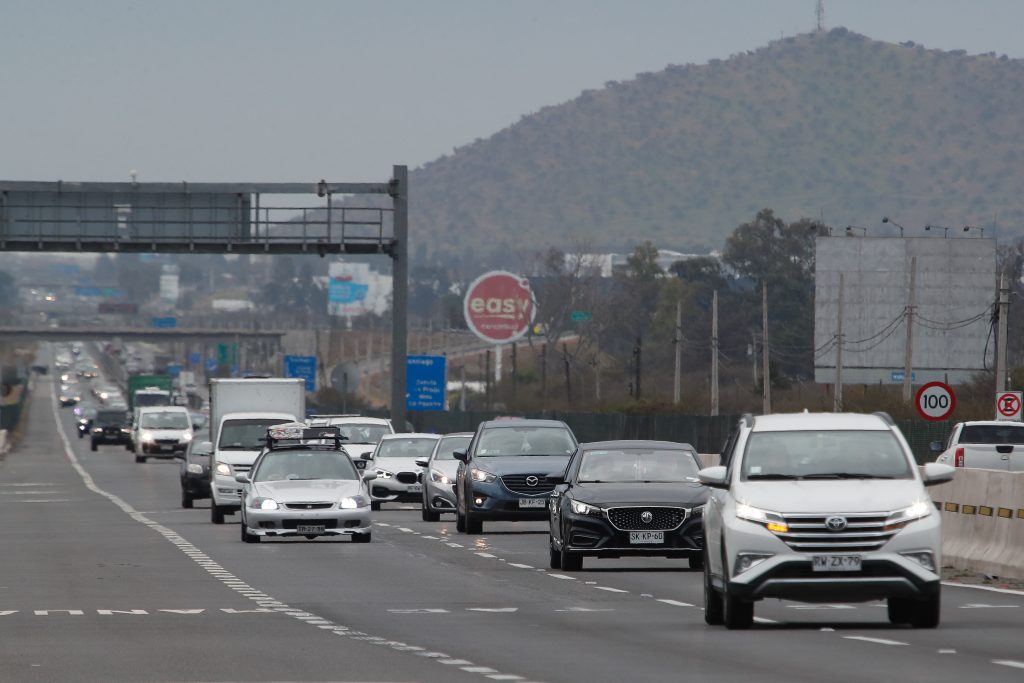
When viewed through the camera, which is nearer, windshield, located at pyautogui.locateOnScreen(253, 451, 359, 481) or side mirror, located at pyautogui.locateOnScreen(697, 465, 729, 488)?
side mirror, located at pyautogui.locateOnScreen(697, 465, 729, 488)

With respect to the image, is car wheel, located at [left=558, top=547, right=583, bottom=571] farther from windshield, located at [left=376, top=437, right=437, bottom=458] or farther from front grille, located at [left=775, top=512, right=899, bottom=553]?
windshield, located at [left=376, top=437, right=437, bottom=458]

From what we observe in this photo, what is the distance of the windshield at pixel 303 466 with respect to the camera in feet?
100

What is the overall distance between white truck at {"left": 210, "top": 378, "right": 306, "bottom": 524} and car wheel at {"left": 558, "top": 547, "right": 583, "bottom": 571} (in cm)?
1196

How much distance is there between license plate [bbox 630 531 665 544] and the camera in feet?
76.5

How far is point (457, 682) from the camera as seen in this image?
1280 cm

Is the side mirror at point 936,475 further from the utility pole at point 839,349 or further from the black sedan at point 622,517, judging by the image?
the utility pole at point 839,349

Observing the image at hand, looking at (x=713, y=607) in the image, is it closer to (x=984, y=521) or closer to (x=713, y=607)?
(x=713, y=607)

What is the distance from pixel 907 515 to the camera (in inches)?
624

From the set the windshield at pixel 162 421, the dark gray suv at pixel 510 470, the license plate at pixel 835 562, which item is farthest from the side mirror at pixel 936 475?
the windshield at pixel 162 421

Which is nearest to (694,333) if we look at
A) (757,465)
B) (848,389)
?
(848,389)

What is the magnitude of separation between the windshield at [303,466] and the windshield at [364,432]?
57.9 feet

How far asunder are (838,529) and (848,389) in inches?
2755

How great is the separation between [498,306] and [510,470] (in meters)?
61.2

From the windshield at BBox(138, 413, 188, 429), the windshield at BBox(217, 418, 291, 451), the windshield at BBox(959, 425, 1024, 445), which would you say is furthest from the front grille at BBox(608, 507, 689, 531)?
the windshield at BBox(138, 413, 188, 429)
